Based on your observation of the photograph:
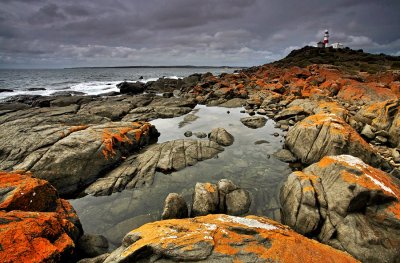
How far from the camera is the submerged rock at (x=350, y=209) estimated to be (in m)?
7.53

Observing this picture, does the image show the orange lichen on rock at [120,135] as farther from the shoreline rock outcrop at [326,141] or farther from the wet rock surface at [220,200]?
the shoreline rock outcrop at [326,141]

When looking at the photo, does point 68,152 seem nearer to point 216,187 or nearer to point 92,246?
point 92,246

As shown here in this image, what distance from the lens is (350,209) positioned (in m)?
8.41

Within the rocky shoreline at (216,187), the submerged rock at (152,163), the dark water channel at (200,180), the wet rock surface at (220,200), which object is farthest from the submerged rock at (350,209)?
the submerged rock at (152,163)

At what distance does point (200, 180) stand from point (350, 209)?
7.89m

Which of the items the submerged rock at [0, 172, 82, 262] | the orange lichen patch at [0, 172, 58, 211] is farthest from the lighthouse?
the orange lichen patch at [0, 172, 58, 211]

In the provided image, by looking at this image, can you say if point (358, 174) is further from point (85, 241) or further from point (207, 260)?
point (85, 241)

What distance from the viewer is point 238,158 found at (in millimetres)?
16781

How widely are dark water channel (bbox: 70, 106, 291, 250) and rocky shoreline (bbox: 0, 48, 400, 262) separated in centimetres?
77

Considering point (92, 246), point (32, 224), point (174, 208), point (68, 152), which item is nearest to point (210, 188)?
point (174, 208)

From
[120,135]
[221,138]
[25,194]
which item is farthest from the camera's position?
[221,138]

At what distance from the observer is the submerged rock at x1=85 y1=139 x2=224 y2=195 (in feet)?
44.1

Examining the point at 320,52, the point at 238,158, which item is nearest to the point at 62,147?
the point at 238,158

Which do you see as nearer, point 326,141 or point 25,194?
point 25,194
